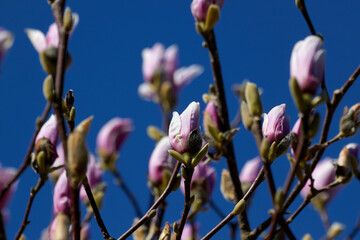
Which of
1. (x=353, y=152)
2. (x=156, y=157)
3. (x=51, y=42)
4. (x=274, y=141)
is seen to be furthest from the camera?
(x=156, y=157)

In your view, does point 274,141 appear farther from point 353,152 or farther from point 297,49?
point 353,152

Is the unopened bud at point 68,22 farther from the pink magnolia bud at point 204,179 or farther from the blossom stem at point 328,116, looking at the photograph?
the pink magnolia bud at point 204,179

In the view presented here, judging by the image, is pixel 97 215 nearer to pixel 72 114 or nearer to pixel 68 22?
pixel 72 114

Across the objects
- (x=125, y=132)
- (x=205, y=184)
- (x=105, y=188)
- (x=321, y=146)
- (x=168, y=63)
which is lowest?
(x=321, y=146)

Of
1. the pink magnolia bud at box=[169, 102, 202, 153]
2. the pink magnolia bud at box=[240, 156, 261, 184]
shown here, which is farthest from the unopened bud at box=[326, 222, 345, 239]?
the pink magnolia bud at box=[169, 102, 202, 153]

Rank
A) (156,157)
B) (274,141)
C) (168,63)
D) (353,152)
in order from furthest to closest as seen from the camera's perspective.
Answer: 1. (168,63)
2. (156,157)
3. (353,152)
4. (274,141)

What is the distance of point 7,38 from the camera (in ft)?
4.42

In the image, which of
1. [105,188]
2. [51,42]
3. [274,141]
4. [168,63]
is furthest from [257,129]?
[168,63]

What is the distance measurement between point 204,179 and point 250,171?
19cm

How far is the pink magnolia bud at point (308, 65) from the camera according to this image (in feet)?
2.83

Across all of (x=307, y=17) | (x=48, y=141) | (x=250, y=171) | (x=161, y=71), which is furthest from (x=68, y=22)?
(x=161, y=71)

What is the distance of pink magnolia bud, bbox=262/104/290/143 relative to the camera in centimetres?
102

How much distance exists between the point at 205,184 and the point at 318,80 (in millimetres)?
687

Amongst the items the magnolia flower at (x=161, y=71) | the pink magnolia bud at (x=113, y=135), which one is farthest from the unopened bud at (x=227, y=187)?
the magnolia flower at (x=161, y=71)
